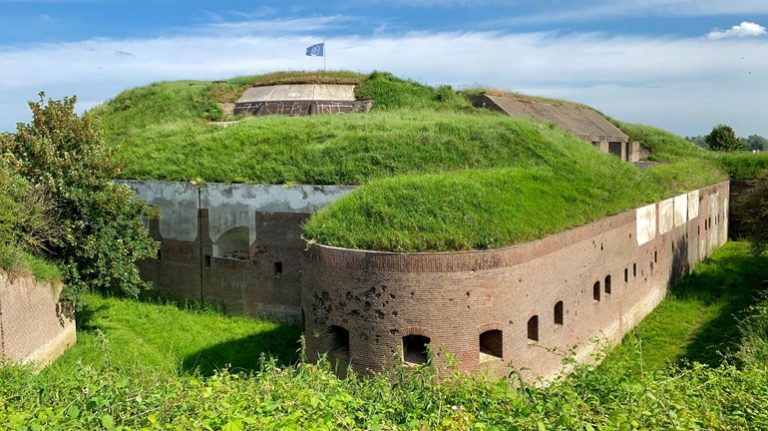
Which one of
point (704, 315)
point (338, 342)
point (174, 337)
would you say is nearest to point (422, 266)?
point (338, 342)

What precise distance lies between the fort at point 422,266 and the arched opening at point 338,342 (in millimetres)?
19

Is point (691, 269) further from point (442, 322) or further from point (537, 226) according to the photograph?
point (442, 322)

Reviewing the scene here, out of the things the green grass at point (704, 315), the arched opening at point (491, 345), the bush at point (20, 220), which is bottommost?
the green grass at point (704, 315)

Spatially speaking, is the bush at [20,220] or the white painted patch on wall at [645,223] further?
the white painted patch on wall at [645,223]

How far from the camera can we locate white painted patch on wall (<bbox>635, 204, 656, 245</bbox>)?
1535cm

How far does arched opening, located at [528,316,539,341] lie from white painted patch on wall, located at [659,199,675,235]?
7.91 meters

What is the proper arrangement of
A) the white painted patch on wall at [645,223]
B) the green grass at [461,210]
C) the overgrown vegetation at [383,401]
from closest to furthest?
the overgrown vegetation at [383,401] → the green grass at [461,210] → the white painted patch on wall at [645,223]

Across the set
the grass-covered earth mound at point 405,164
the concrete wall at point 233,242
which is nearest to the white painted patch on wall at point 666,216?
the grass-covered earth mound at point 405,164

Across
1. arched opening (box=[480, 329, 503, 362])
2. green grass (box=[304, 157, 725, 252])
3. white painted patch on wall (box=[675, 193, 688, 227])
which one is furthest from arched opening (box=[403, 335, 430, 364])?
white painted patch on wall (box=[675, 193, 688, 227])

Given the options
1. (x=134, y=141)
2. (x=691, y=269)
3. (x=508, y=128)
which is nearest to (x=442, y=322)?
(x=508, y=128)

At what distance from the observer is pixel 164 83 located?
978 inches

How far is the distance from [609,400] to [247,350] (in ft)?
29.5

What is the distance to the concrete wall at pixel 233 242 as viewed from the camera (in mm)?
14133

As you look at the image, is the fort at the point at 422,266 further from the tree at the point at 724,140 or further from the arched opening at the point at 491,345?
the tree at the point at 724,140
